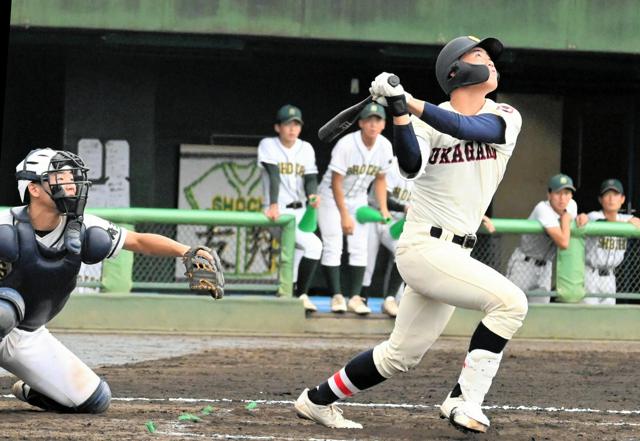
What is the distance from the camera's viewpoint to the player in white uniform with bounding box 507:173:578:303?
12.0 metres

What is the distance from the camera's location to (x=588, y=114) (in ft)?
51.1

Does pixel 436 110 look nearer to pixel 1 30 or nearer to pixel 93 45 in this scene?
pixel 1 30

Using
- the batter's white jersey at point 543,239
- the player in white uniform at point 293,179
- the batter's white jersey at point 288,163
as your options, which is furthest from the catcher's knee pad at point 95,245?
the batter's white jersey at point 543,239

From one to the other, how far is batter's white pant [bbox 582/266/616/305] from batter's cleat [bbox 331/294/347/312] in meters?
2.19

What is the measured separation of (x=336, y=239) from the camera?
11992 millimetres

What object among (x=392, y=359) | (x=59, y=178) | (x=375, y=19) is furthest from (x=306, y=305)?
(x=59, y=178)

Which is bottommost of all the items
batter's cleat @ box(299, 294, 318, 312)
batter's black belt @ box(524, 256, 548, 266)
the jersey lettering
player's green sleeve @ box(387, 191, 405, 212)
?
batter's cleat @ box(299, 294, 318, 312)

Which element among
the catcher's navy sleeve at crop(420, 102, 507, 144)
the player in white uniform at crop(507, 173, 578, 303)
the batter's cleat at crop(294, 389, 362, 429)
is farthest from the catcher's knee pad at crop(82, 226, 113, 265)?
the player in white uniform at crop(507, 173, 578, 303)

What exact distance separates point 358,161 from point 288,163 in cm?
62

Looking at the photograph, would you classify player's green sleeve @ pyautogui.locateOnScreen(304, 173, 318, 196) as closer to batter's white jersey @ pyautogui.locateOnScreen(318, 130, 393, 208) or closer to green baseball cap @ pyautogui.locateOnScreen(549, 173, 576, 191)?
batter's white jersey @ pyautogui.locateOnScreen(318, 130, 393, 208)

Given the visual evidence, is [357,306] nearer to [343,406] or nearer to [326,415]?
[343,406]

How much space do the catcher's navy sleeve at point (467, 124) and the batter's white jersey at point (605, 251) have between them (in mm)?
5958

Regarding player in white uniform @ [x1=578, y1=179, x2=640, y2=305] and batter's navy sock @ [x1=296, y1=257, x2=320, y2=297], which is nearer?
batter's navy sock @ [x1=296, y1=257, x2=320, y2=297]

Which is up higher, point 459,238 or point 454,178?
point 454,178
